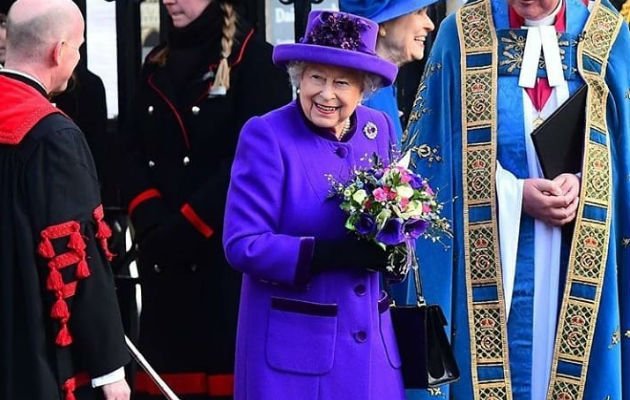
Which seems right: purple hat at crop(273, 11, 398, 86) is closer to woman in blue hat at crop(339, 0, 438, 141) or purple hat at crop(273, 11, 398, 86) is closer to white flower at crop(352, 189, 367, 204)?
white flower at crop(352, 189, 367, 204)

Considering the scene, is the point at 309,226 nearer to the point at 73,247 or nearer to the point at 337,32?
the point at 337,32

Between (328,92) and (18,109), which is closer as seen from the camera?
(18,109)

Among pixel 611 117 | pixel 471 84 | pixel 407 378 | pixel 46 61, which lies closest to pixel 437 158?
pixel 471 84

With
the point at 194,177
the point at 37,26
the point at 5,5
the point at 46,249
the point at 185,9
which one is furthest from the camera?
the point at 5,5

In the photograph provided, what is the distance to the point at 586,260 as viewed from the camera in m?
4.50

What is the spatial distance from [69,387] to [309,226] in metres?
0.76

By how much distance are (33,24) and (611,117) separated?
1927 millimetres

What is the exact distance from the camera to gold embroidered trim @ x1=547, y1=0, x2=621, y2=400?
449 cm

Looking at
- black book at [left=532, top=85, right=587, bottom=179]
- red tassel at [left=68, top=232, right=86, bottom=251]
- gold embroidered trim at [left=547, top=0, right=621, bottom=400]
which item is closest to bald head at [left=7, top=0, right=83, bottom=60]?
red tassel at [left=68, top=232, right=86, bottom=251]

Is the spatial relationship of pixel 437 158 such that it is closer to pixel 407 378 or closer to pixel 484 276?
pixel 484 276

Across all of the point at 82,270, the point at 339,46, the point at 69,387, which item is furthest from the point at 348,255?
the point at 69,387

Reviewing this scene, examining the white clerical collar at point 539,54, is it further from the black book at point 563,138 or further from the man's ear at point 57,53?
the man's ear at point 57,53

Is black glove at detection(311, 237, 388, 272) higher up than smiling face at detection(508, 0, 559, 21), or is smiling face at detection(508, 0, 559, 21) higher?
smiling face at detection(508, 0, 559, 21)

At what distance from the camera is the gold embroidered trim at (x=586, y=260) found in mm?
4488
